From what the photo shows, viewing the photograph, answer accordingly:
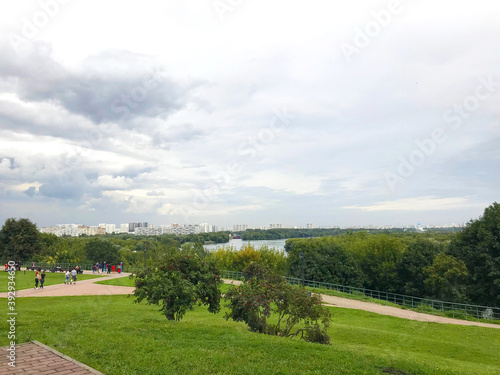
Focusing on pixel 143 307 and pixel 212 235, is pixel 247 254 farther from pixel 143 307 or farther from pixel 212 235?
pixel 212 235

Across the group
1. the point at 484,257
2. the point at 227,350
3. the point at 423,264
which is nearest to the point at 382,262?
the point at 423,264

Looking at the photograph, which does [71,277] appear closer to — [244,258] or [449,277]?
[244,258]

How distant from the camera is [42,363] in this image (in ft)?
22.0

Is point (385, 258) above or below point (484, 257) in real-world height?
below

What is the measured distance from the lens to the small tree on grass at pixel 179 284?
11.2m

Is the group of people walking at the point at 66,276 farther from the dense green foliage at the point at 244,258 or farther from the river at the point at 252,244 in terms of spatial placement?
the river at the point at 252,244

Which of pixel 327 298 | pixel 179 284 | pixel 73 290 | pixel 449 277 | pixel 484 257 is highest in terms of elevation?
pixel 179 284

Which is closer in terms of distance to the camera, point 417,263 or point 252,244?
point 417,263

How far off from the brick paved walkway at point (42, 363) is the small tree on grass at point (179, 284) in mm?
4027

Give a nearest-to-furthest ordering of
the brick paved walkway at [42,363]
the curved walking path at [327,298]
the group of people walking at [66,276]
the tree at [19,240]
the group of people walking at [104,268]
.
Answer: the brick paved walkway at [42,363] < the curved walking path at [327,298] < the group of people walking at [66,276] < the group of people walking at [104,268] < the tree at [19,240]

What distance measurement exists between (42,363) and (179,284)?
16.1 feet

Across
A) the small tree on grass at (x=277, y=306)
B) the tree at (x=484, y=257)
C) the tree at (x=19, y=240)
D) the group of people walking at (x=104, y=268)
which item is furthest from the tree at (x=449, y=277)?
the tree at (x=19, y=240)

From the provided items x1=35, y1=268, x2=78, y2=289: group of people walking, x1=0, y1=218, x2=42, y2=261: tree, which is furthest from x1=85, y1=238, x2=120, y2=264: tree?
x1=35, y1=268, x2=78, y2=289: group of people walking

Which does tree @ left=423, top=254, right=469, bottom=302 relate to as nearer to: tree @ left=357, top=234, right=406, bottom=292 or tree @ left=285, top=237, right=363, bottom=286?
tree @ left=357, top=234, right=406, bottom=292
